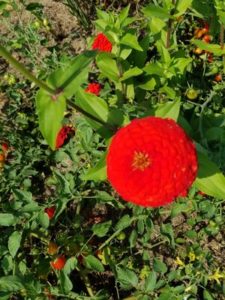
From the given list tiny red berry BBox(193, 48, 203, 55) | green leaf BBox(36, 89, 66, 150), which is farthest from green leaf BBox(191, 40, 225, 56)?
green leaf BBox(36, 89, 66, 150)

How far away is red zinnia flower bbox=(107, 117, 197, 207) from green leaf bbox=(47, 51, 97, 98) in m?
0.21

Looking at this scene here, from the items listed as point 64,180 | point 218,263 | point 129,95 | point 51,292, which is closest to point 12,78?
point 129,95

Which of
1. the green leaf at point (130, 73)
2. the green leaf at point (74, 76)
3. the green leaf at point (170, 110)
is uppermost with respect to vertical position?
the green leaf at point (74, 76)

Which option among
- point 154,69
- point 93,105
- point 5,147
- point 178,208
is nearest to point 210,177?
point 178,208

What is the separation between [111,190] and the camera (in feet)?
8.07

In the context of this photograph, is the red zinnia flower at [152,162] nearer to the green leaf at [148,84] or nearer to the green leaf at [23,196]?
the green leaf at [23,196]

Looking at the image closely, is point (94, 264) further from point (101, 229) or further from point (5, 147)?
point (5, 147)

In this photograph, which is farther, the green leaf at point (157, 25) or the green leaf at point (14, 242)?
the green leaf at point (157, 25)

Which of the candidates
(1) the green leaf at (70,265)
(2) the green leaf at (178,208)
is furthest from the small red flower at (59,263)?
(2) the green leaf at (178,208)

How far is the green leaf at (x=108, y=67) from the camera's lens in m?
2.13

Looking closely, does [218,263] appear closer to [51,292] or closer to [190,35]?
[51,292]

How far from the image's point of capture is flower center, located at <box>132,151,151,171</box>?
1.33m

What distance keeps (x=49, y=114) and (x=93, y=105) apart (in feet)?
1.77

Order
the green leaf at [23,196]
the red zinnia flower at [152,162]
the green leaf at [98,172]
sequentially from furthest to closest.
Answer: the green leaf at [23,196] < the green leaf at [98,172] < the red zinnia flower at [152,162]
